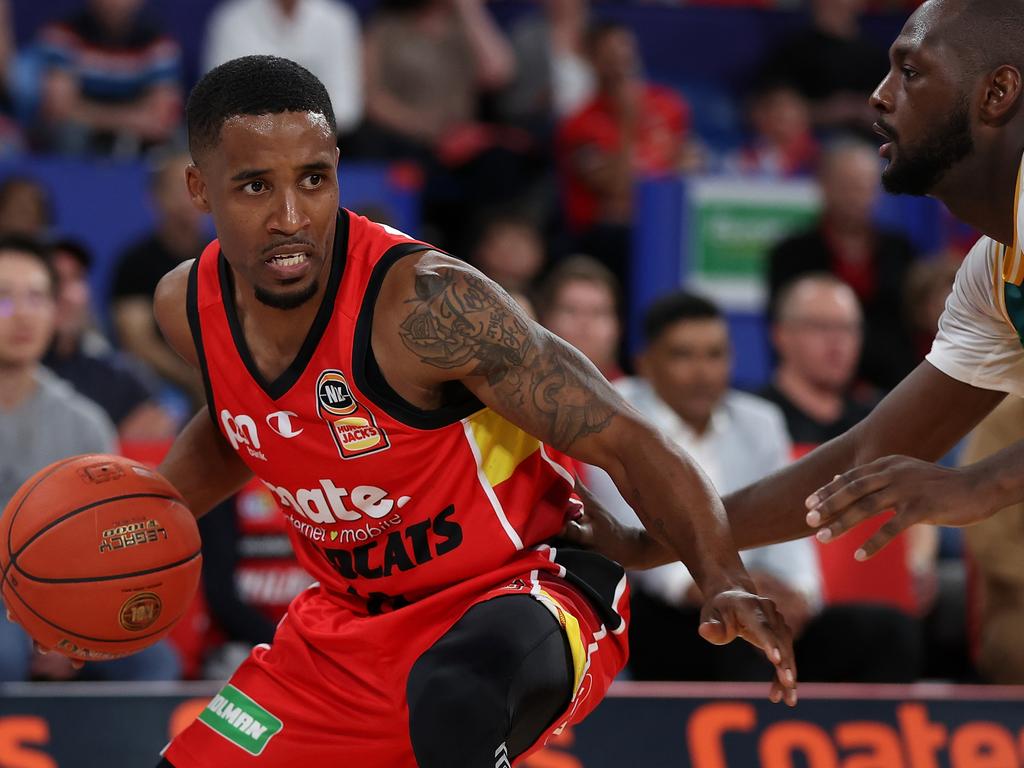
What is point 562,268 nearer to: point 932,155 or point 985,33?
point 932,155

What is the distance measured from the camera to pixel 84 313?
280 inches

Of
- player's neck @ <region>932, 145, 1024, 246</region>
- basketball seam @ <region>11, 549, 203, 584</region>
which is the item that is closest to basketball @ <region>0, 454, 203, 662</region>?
basketball seam @ <region>11, 549, 203, 584</region>

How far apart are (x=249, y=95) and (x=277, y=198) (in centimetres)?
24

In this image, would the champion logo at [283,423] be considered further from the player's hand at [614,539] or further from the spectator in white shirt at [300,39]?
the spectator in white shirt at [300,39]

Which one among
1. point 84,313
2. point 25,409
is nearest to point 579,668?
point 25,409

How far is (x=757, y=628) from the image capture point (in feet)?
10.1

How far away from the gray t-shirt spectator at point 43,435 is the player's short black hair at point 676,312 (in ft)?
7.45

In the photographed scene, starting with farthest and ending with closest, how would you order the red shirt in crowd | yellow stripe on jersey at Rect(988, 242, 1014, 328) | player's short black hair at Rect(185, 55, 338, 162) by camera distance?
the red shirt in crowd
yellow stripe on jersey at Rect(988, 242, 1014, 328)
player's short black hair at Rect(185, 55, 338, 162)

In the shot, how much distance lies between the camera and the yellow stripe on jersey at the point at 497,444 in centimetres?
356

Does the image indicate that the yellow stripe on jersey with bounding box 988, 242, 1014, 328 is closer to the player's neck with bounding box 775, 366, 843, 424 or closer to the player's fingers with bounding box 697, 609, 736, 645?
the player's fingers with bounding box 697, 609, 736, 645

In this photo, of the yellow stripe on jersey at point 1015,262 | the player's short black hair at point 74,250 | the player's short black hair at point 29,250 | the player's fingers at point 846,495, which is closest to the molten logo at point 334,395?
the player's fingers at point 846,495

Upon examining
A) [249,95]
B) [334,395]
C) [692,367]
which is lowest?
[692,367]

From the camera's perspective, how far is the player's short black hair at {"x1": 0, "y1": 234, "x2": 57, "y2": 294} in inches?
239

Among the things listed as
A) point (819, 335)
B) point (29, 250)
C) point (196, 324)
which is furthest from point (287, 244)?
point (819, 335)
